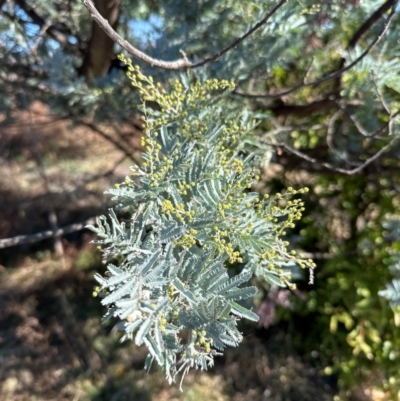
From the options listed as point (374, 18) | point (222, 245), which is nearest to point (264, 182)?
point (374, 18)

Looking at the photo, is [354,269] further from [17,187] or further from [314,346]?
[17,187]

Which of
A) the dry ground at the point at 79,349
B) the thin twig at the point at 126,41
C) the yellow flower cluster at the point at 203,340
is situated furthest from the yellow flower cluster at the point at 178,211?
the dry ground at the point at 79,349

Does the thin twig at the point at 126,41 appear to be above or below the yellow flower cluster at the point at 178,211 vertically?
above

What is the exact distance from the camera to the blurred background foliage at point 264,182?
1525 mm

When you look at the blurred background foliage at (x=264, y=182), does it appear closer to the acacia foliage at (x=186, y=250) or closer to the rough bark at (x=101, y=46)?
the rough bark at (x=101, y=46)

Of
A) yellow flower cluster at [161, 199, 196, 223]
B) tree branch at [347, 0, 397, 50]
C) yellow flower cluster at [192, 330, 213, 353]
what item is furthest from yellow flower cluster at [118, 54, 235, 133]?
tree branch at [347, 0, 397, 50]

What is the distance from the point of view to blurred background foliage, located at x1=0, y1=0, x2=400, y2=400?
5.00 ft

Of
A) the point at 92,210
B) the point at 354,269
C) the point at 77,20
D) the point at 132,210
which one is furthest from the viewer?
the point at 92,210

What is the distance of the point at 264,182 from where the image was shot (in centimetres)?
266

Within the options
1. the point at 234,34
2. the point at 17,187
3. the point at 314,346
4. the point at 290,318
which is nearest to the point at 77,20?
the point at 234,34

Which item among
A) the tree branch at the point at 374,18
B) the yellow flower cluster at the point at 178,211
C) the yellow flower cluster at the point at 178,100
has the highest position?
the tree branch at the point at 374,18

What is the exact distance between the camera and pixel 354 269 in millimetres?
2482

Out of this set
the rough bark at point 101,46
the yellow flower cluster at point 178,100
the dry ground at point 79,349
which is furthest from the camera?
the dry ground at point 79,349

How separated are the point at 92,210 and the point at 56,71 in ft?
8.36
